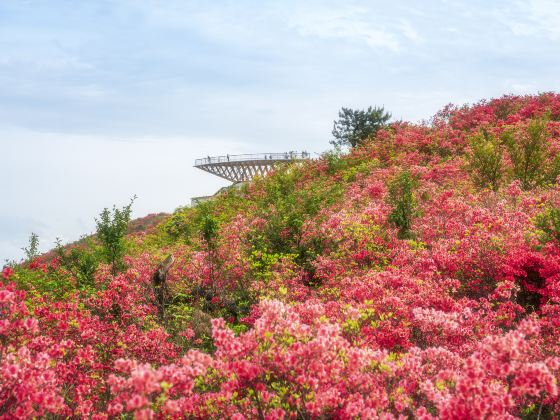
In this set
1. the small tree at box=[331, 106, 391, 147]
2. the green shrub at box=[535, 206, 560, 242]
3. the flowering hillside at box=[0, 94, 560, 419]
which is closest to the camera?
the flowering hillside at box=[0, 94, 560, 419]

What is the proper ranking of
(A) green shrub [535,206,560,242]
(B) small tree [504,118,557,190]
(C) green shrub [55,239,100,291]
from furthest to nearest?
(B) small tree [504,118,557,190] → (C) green shrub [55,239,100,291] → (A) green shrub [535,206,560,242]

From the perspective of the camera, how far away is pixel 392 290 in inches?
380

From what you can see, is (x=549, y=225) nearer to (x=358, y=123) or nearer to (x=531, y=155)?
(x=531, y=155)

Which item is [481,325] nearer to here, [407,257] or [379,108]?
[407,257]

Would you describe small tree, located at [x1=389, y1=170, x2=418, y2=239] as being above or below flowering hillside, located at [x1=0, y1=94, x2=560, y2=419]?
above

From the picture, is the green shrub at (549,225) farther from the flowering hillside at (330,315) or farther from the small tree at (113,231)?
the small tree at (113,231)

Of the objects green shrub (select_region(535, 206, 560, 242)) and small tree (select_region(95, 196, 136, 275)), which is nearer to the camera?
green shrub (select_region(535, 206, 560, 242))

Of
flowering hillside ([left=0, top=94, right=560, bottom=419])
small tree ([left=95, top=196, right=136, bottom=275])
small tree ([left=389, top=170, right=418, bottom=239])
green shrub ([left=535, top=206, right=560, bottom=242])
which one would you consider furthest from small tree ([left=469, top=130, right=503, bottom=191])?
small tree ([left=95, top=196, right=136, bottom=275])

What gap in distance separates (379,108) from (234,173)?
18754mm

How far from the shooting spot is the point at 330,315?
8.88 meters

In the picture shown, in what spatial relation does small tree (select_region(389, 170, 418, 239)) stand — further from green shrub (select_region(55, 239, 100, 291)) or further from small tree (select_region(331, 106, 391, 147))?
small tree (select_region(331, 106, 391, 147))

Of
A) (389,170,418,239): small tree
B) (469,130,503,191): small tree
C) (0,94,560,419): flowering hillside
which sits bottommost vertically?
(0,94,560,419): flowering hillside

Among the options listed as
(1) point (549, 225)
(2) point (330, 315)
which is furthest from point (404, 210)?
(2) point (330, 315)

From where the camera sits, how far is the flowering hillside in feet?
17.5
